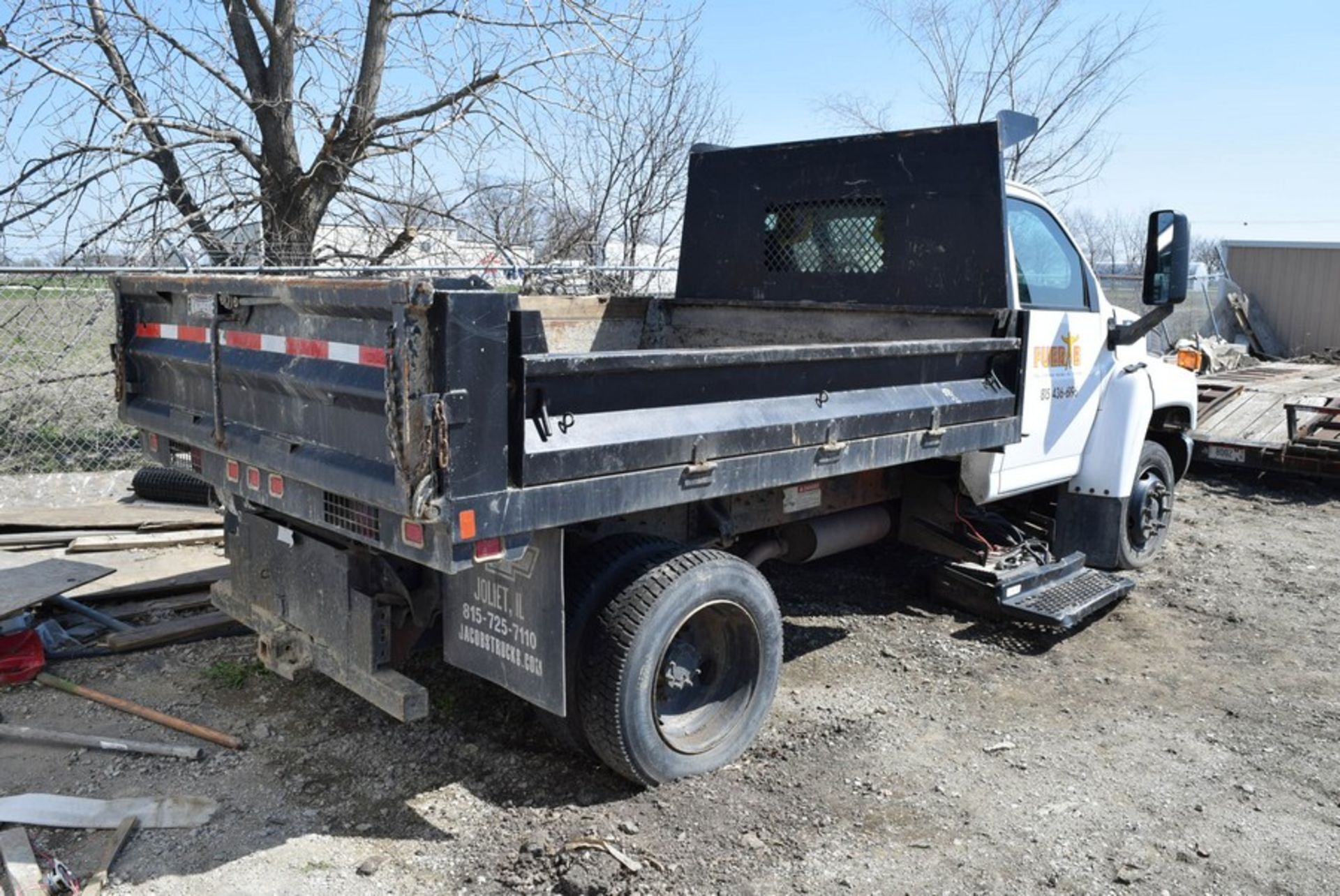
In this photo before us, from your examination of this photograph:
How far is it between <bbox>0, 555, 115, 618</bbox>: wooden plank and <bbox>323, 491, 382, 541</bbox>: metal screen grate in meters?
2.17

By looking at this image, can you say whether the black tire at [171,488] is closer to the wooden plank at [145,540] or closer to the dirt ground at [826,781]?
the wooden plank at [145,540]

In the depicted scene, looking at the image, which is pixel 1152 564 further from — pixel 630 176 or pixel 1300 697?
pixel 630 176

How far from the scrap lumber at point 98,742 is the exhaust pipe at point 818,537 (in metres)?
2.40

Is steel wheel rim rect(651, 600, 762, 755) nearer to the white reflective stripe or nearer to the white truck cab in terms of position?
the white reflective stripe

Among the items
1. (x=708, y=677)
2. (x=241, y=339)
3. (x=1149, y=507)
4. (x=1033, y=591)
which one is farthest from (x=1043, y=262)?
(x=241, y=339)

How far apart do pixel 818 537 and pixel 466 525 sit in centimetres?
247

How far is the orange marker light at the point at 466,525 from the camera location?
283 cm

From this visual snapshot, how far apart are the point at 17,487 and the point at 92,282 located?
5.19 ft

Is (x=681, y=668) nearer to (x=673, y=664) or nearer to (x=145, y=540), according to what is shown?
(x=673, y=664)

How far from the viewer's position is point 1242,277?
20.5 meters

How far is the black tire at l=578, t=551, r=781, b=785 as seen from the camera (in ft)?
11.4

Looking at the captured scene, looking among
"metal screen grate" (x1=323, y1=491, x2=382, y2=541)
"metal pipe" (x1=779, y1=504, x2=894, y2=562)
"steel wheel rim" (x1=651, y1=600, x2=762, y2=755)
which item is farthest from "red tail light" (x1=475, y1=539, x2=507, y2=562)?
"metal pipe" (x1=779, y1=504, x2=894, y2=562)

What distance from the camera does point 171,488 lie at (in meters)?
7.16

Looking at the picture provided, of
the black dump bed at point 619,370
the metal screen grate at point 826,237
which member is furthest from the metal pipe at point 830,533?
the metal screen grate at point 826,237
